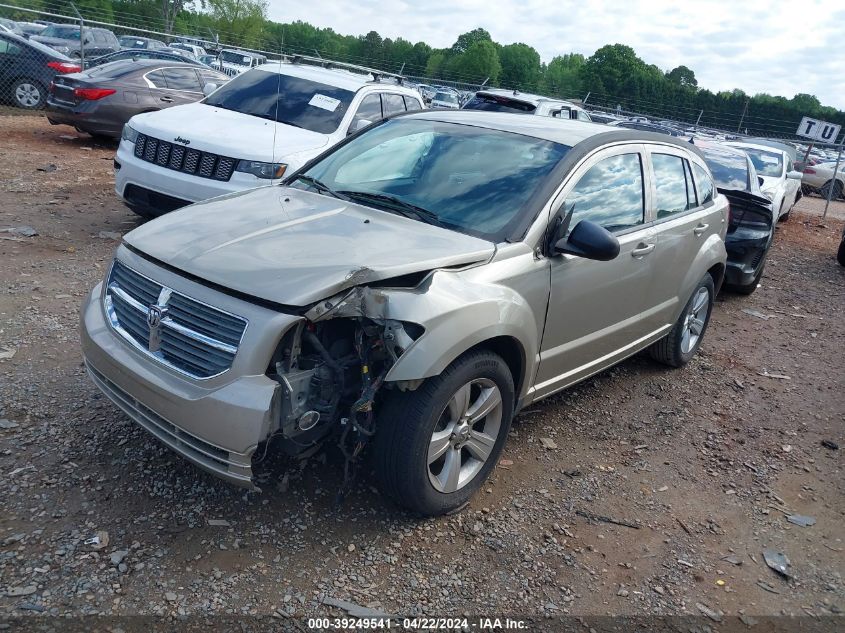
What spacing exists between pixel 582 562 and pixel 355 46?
26652 mm

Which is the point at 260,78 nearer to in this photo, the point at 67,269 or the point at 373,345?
the point at 67,269

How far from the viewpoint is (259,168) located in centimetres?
664

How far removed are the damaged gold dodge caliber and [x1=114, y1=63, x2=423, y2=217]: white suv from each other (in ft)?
8.11

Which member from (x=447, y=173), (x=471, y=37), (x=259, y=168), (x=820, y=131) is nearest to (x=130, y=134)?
(x=259, y=168)

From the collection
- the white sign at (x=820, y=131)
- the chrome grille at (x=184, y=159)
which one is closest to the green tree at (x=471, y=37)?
the white sign at (x=820, y=131)

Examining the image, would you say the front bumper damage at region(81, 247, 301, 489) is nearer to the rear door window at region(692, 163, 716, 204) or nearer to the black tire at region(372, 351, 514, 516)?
the black tire at region(372, 351, 514, 516)

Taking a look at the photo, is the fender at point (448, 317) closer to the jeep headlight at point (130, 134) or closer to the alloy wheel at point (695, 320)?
the alloy wheel at point (695, 320)

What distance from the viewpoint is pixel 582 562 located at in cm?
327

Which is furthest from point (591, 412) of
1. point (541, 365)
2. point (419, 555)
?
point (419, 555)

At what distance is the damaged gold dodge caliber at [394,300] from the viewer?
284 cm

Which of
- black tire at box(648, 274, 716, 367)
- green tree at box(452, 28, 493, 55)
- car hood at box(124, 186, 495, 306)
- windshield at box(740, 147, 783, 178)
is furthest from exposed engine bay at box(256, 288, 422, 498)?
green tree at box(452, 28, 493, 55)

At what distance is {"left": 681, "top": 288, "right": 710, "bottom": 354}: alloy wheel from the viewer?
218 inches

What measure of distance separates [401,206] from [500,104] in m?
9.29

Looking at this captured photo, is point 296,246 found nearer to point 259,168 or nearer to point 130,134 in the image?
point 259,168
